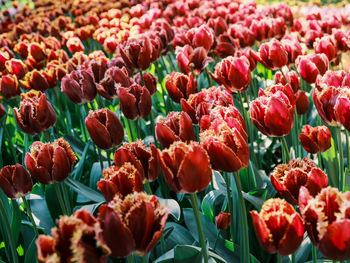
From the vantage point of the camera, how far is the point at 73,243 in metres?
0.74

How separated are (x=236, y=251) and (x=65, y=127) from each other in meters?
1.79

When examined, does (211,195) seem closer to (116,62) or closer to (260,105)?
(260,105)

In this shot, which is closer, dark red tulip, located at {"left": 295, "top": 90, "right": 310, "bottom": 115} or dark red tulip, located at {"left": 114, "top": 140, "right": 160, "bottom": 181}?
dark red tulip, located at {"left": 114, "top": 140, "right": 160, "bottom": 181}

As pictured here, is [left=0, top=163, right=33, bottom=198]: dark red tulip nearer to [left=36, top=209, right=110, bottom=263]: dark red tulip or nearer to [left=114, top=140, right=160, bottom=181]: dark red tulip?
[left=114, top=140, right=160, bottom=181]: dark red tulip

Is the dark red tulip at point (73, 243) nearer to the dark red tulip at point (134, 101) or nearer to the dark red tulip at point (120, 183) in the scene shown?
the dark red tulip at point (120, 183)

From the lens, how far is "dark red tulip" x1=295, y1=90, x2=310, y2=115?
6.55 ft

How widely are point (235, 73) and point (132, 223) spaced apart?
1.12 meters

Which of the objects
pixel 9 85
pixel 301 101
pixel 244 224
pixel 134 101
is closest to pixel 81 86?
pixel 134 101

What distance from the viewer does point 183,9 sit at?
15.9ft

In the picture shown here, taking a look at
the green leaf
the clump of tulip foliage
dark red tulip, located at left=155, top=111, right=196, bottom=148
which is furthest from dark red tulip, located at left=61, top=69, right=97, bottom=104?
dark red tulip, located at left=155, top=111, right=196, bottom=148

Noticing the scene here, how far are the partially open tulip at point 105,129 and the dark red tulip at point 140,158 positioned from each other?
33cm

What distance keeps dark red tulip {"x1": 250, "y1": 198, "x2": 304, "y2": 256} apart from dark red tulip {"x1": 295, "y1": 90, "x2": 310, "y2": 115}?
1175 mm

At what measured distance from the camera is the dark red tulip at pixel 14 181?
1521 mm

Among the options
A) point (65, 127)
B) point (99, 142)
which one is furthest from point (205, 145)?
point (65, 127)
